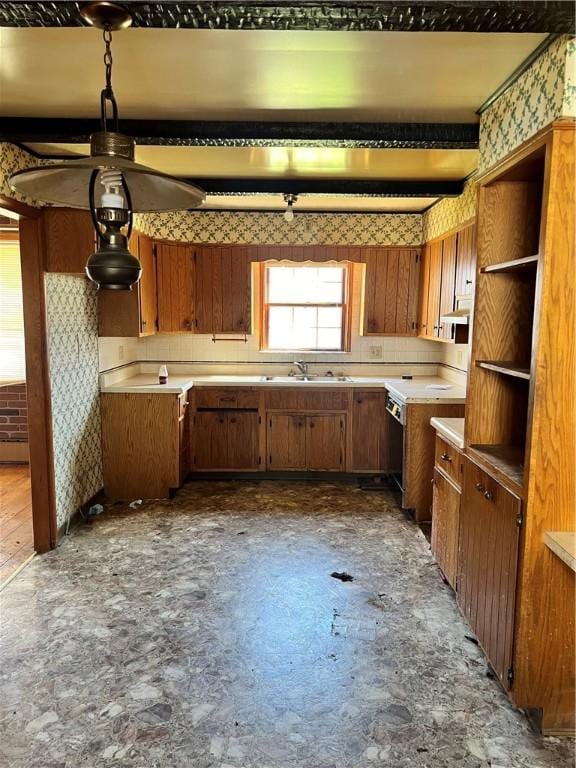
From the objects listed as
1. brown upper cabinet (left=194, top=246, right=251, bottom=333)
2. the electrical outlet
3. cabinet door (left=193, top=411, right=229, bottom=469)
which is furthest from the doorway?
the electrical outlet

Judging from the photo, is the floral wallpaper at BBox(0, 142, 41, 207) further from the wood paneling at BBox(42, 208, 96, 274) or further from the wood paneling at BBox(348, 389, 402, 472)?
the wood paneling at BBox(348, 389, 402, 472)

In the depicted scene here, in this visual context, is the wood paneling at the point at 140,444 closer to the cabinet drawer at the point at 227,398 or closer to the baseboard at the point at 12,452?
the cabinet drawer at the point at 227,398

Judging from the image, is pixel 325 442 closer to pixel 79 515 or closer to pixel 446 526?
pixel 446 526

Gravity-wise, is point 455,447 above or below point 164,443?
above

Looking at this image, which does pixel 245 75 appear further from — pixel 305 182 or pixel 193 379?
pixel 193 379

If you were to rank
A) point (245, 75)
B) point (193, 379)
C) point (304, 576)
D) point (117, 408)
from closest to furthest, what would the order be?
point (245, 75) < point (304, 576) < point (117, 408) < point (193, 379)

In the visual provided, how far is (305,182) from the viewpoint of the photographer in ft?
12.1

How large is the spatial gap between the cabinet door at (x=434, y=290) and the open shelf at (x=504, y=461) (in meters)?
2.01

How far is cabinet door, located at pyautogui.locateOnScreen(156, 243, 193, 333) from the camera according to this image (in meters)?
4.67

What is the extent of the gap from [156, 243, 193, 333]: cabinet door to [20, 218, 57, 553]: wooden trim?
5.24 ft

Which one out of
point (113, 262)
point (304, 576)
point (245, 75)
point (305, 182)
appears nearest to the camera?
point (113, 262)

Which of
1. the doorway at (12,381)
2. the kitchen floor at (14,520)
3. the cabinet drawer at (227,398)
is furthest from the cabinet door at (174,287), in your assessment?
the kitchen floor at (14,520)

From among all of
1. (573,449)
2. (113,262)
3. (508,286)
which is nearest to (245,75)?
(113,262)

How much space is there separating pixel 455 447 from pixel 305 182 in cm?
221
